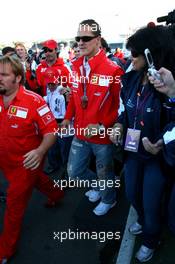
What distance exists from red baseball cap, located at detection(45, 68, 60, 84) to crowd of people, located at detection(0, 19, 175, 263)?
1.17 m

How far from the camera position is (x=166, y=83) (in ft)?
6.58

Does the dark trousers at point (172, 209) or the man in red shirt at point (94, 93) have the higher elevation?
the man in red shirt at point (94, 93)

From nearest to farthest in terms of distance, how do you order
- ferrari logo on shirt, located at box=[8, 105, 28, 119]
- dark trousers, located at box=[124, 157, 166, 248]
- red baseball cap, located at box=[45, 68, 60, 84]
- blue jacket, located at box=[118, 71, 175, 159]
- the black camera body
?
blue jacket, located at box=[118, 71, 175, 159] → dark trousers, located at box=[124, 157, 166, 248] → ferrari logo on shirt, located at box=[8, 105, 28, 119] → the black camera body → red baseball cap, located at box=[45, 68, 60, 84]

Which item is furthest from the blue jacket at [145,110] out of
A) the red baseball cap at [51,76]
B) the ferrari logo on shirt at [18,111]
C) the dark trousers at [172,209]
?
the red baseball cap at [51,76]

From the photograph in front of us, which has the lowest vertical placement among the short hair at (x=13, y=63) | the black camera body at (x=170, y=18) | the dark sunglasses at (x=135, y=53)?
the short hair at (x=13, y=63)

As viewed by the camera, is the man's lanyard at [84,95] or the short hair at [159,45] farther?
the man's lanyard at [84,95]

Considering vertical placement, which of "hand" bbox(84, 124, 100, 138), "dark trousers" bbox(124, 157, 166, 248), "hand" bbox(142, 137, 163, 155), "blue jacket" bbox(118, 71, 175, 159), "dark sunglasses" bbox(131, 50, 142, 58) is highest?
"dark sunglasses" bbox(131, 50, 142, 58)

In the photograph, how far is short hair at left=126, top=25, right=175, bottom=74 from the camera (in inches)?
83.7

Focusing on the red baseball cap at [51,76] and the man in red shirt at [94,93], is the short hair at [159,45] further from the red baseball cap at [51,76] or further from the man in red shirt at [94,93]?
the red baseball cap at [51,76]

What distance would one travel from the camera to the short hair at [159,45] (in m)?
2.13

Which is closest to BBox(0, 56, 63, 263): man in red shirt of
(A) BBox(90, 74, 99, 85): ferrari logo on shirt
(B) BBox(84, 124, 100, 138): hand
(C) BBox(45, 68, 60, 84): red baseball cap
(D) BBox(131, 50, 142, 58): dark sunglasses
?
(B) BBox(84, 124, 100, 138): hand

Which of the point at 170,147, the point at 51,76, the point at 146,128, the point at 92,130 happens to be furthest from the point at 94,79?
the point at 51,76

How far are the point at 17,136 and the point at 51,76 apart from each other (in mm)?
2024

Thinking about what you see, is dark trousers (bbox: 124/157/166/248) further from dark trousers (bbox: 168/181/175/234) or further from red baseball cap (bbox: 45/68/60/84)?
red baseball cap (bbox: 45/68/60/84)
